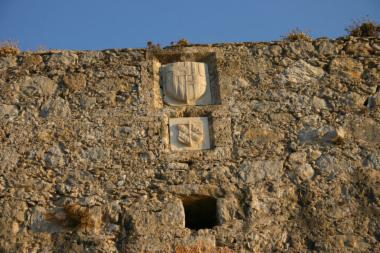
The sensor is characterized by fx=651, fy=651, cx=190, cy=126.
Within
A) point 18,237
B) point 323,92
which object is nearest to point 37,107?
point 18,237

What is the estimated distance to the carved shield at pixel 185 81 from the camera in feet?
21.3

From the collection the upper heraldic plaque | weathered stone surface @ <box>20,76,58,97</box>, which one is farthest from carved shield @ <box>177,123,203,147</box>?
weathered stone surface @ <box>20,76,58,97</box>

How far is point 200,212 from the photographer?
20.5ft

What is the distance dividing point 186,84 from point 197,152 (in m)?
0.76

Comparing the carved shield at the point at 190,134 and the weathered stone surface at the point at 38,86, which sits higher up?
the weathered stone surface at the point at 38,86

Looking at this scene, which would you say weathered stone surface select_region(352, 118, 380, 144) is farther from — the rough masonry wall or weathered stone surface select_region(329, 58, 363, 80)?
weathered stone surface select_region(329, 58, 363, 80)

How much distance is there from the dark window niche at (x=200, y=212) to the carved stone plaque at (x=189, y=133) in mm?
511

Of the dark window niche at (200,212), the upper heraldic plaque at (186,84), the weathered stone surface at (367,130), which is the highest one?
the upper heraldic plaque at (186,84)

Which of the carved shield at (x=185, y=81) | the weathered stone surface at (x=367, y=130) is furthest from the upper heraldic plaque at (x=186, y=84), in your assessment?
the weathered stone surface at (x=367, y=130)

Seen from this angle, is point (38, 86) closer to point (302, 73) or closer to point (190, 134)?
point (190, 134)

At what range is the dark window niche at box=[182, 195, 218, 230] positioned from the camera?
603 cm

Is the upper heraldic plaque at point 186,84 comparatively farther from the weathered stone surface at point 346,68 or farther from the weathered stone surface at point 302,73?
the weathered stone surface at point 346,68

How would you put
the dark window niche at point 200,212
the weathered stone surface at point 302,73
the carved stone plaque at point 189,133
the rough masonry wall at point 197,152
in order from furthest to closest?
the weathered stone surface at point 302,73
the carved stone plaque at point 189,133
the dark window niche at point 200,212
the rough masonry wall at point 197,152

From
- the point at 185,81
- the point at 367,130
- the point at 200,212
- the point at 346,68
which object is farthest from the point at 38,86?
the point at 367,130
